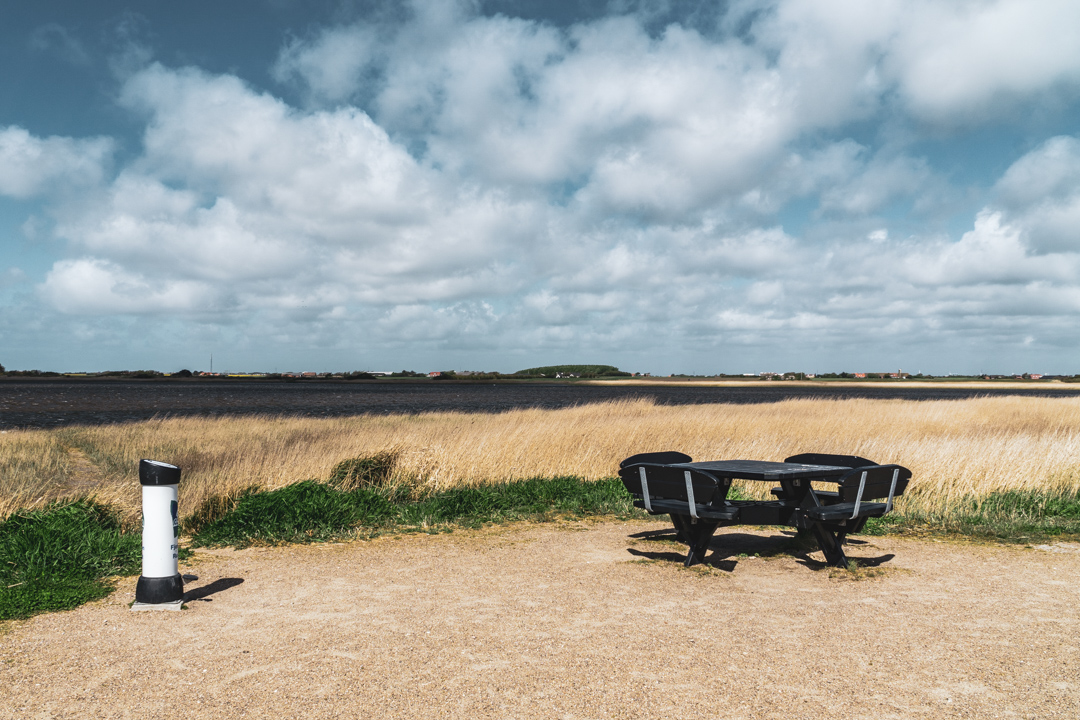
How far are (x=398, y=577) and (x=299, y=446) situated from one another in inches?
361

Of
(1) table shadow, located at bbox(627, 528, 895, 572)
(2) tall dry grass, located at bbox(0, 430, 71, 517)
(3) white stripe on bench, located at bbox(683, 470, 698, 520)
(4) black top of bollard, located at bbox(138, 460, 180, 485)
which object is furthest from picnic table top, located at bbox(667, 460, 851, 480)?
(2) tall dry grass, located at bbox(0, 430, 71, 517)

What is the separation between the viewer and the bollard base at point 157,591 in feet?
17.6

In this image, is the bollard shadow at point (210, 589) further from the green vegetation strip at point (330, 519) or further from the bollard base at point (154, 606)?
the green vegetation strip at point (330, 519)

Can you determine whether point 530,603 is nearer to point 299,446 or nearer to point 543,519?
point 543,519

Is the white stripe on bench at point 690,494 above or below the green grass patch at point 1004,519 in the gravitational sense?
above

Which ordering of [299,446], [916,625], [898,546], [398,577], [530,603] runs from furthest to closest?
[299,446], [898,546], [398,577], [530,603], [916,625]

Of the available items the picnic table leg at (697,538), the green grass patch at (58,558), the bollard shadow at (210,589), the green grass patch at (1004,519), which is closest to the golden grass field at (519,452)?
the green grass patch at (1004,519)

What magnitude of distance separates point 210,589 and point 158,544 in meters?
0.76

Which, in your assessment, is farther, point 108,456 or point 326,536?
point 108,456

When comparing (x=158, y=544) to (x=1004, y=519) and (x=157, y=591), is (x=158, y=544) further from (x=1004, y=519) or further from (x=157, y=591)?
(x=1004, y=519)

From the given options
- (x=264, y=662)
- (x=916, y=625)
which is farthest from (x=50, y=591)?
(x=916, y=625)

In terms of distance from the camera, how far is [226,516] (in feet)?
28.0

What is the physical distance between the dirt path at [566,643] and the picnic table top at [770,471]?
875 millimetres

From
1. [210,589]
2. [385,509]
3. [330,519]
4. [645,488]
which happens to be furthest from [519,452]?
[210,589]
